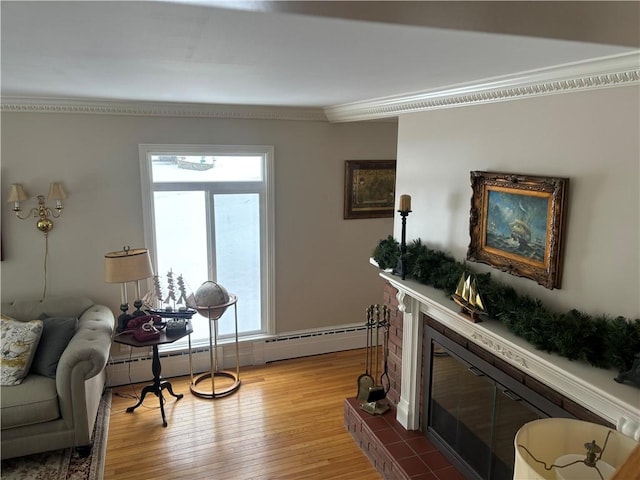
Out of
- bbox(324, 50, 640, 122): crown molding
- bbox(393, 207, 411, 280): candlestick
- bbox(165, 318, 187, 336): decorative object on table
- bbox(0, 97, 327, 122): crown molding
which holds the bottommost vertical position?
bbox(165, 318, 187, 336): decorative object on table

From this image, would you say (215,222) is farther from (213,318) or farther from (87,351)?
(87,351)

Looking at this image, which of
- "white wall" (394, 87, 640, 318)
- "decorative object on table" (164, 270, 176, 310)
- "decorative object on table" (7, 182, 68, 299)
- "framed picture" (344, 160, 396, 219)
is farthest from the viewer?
"framed picture" (344, 160, 396, 219)

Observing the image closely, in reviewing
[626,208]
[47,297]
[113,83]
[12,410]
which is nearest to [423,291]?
[626,208]

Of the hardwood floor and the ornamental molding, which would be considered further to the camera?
the hardwood floor

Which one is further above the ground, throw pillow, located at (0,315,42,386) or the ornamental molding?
the ornamental molding

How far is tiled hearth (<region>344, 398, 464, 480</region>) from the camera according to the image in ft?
9.23

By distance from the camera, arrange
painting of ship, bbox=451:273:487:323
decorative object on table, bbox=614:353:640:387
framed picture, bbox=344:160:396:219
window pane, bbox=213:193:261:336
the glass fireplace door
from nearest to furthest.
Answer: decorative object on table, bbox=614:353:640:387 < painting of ship, bbox=451:273:487:323 < the glass fireplace door < window pane, bbox=213:193:261:336 < framed picture, bbox=344:160:396:219

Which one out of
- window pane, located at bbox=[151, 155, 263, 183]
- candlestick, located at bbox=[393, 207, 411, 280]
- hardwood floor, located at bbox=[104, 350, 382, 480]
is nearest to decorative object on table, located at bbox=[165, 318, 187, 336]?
hardwood floor, located at bbox=[104, 350, 382, 480]

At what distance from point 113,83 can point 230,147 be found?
61.7 inches

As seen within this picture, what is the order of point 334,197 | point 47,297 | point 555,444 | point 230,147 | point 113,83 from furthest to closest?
point 334,197 < point 230,147 < point 47,297 < point 113,83 < point 555,444

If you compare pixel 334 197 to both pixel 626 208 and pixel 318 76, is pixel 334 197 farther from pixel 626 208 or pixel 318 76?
pixel 626 208

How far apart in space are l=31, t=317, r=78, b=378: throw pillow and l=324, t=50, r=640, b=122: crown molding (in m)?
2.73

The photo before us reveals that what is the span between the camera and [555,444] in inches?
48.7

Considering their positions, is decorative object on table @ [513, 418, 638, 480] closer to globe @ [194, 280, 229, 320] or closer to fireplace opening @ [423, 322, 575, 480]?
fireplace opening @ [423, 322, 575, 480]
